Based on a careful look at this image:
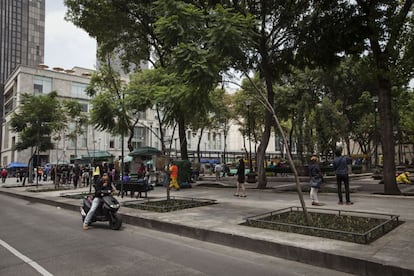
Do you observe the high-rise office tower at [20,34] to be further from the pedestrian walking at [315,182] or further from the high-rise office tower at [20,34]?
the pedestrian walking at [315,182]

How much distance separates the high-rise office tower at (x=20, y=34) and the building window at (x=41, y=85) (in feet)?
93.6

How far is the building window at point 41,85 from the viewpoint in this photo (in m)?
56.5

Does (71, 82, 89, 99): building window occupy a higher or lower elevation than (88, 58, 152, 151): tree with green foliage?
higher

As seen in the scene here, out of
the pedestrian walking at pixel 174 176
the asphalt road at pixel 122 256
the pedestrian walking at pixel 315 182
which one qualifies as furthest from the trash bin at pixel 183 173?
the asphalt road at pixel 122 256

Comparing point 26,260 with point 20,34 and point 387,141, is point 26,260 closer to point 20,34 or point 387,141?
point 387,141

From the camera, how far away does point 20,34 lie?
274 feet

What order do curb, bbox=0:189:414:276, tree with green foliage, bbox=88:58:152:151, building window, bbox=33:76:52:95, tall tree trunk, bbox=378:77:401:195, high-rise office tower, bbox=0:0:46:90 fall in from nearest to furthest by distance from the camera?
curb, bbox=0:189:414:276 < tall tree trunk, bbox=378:77:401:195 < tree with green foliage, bbox=88:58:152:151 < building window, bbox=33:76:52:95 < high-rise office tower, bbox=0:0:46:90

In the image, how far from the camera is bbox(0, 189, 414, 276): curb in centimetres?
523

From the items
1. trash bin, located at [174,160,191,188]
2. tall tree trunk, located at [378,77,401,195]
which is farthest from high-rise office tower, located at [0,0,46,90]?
tall tree trunk, located at [378,77,401,195]

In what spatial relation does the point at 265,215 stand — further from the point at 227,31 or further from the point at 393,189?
the point at 393,189

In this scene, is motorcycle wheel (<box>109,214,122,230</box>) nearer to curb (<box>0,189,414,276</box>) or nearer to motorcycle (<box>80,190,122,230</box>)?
motorcycle (<box>80,190,122,230</box>)

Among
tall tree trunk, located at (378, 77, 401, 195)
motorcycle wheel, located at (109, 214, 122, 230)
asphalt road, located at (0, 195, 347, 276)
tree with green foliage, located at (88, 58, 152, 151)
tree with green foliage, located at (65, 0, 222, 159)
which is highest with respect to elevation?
tree with green foliage, located at (65, 0, 222, 159)

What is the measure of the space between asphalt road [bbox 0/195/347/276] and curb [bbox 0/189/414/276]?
0.53 ft

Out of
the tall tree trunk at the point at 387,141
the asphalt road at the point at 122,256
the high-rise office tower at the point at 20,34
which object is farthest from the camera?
the high-rise office tower at the point at 20,34
